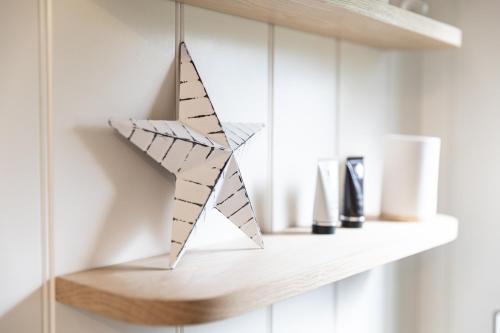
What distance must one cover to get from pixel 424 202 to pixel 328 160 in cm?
20

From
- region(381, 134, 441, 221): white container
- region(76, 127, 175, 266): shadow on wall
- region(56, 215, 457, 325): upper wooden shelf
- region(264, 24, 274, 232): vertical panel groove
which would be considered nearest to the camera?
region(56, 215, 457, 325): upper wooden shelf

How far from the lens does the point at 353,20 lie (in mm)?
749

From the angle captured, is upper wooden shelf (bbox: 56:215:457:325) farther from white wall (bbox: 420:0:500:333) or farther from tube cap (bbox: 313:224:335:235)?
white wall (bbox: 420:0:500:333)

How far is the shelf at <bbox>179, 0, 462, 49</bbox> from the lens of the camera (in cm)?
67

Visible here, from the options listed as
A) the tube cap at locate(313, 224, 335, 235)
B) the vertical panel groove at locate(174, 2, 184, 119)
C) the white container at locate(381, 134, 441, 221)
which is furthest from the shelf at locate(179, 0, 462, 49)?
the tube cap at locate(313, 224, 335, 235)

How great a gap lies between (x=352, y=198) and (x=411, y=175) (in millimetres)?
112

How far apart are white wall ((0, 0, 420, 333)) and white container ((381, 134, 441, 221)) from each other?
0.23 feet

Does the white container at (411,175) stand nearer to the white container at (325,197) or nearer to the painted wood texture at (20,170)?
the white container at (325,197)

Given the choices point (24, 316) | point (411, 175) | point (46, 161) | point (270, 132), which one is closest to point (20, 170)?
point (46, 161)

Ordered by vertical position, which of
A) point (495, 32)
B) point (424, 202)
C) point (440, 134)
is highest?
point (495, 32)

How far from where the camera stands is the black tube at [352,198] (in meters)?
0.84

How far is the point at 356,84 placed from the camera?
36.9 inches

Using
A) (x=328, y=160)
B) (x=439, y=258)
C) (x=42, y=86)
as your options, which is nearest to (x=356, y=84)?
(x=328, y=160)

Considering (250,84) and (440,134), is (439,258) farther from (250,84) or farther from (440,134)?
(250,84)
